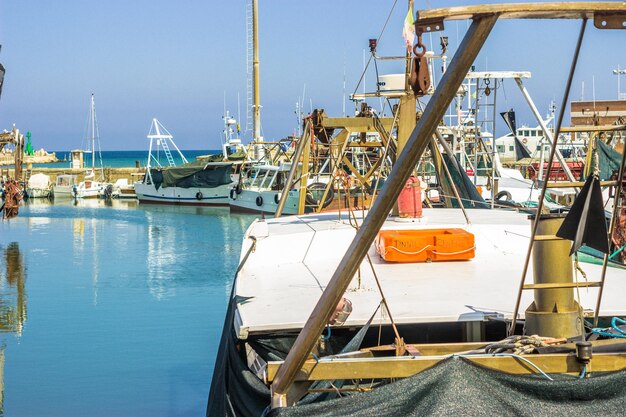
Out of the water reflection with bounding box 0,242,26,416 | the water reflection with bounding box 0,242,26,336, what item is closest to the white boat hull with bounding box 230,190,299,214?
the water reflection with bounding box 0,242,26,416

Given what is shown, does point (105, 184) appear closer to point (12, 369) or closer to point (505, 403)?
point (12, 369)

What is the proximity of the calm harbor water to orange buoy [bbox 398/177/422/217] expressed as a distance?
3704mm

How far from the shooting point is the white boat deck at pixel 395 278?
636 centimetres

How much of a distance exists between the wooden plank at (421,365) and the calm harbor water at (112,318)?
264 inches

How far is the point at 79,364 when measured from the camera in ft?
44.4

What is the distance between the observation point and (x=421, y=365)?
448cm

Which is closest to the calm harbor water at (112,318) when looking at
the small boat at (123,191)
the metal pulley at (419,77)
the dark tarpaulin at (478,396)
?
the metal pulley at (419,77)

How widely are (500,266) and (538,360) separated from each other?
4040 mm

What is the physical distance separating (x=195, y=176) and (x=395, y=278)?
45.1 metres

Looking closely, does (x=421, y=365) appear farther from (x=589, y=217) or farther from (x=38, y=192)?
(x=38, y=192)

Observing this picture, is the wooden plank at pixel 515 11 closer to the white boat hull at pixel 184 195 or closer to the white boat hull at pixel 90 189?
the white boat hull at pixel 184 195

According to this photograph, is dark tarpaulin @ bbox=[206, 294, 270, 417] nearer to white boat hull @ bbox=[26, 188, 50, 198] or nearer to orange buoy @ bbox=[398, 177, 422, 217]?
orange buoy @ bbox=[398, 177, 422, 217]

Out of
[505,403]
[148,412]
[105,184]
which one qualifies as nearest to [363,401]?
[505,403]

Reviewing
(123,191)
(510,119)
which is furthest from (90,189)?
(510,119)
